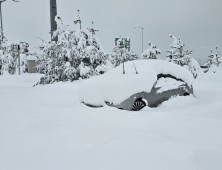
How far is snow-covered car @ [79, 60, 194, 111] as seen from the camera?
194 inches

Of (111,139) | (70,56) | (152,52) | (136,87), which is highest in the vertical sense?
(152,52)

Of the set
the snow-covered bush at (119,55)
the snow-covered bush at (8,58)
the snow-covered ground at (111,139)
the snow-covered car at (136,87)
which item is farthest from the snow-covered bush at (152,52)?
the snow-covered ground at (111,139)

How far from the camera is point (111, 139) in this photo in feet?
10.8

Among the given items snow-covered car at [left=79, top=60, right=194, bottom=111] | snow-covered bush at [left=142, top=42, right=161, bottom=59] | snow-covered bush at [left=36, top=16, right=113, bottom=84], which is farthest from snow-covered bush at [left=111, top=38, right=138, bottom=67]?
snow-covered car at [left=79, top=60, right=194, bottom=111]

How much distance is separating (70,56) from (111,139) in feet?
30.3

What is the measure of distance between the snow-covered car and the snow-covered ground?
0.88ft

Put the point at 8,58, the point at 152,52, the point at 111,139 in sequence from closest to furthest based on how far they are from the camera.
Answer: the point at 111,139 → the point at 152,52 → the point at 8,58

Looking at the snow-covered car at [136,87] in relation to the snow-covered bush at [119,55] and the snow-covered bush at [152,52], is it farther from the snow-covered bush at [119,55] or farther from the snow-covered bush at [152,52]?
the snow-covered bush at [119,55]

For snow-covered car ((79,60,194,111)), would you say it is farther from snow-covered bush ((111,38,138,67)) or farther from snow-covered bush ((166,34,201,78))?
snow-covered bush ((111,38,138,67))

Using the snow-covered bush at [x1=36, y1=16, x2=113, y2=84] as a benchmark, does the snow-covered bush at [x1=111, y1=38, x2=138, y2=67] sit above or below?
above

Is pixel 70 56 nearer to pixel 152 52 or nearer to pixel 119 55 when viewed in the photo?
pixel 152 52


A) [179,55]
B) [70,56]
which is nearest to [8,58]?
[70,56]

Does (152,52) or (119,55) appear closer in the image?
(152,52)

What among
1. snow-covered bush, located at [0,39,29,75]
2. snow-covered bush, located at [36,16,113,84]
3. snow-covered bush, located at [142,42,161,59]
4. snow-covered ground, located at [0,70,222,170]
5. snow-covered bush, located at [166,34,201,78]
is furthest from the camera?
snow-covered bush, located at [0,39,29,75]
